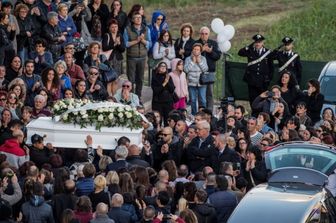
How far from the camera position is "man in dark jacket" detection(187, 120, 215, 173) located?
26.6m

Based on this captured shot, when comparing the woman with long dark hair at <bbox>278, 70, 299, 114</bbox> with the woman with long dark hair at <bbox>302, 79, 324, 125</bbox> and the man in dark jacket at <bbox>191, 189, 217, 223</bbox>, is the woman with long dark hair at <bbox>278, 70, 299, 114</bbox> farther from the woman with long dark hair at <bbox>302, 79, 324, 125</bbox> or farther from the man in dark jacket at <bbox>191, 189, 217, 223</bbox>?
the man in dark jacket at <bbox>191, 189, 217, 223</bbox>

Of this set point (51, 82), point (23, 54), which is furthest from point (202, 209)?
point (23, 54)

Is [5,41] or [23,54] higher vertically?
[5,41]

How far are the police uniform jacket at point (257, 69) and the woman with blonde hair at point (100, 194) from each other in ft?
35.9

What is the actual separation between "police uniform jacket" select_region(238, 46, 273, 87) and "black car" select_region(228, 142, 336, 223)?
859cm

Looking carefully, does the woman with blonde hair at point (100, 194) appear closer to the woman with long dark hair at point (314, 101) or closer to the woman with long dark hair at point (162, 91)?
the woman with long dark hair at point (162, 91)

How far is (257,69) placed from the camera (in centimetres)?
3388

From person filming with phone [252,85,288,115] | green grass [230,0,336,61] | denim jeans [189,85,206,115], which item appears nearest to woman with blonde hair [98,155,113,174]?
person filming with phone [252,85,288,115]

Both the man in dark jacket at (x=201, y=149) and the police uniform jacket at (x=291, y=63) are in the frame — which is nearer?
the man in dark jacket at (x=201, y=149)

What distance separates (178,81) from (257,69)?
9.69 feet

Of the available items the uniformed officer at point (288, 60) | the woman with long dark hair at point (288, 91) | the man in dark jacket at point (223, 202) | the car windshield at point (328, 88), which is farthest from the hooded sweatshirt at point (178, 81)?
the man in dark jacket at point (223, 202)

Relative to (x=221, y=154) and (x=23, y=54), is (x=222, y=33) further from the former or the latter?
(x=221, y=154)

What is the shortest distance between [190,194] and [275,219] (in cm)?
164

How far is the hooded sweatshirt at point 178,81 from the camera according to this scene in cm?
3152
